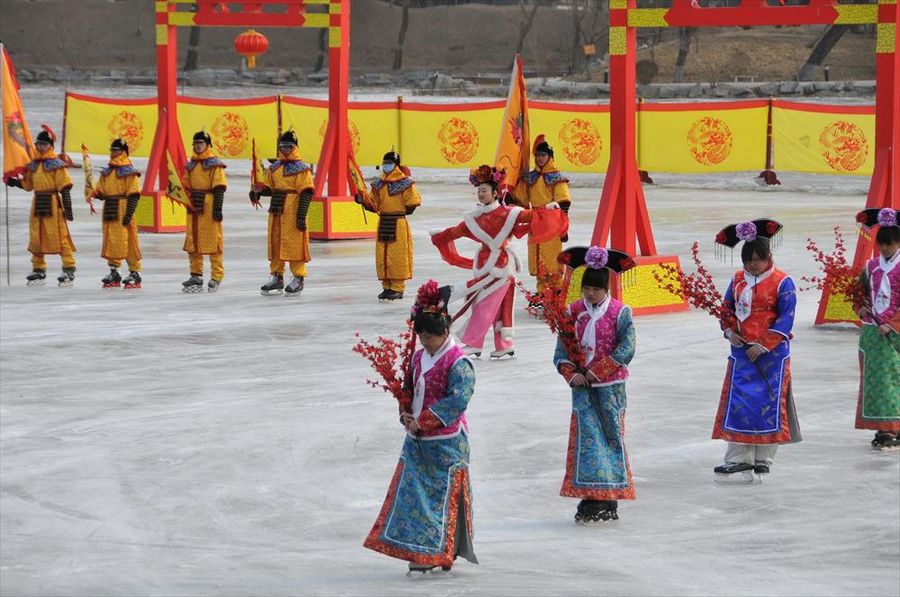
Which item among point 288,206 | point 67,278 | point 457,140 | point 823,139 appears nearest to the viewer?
point 288,206

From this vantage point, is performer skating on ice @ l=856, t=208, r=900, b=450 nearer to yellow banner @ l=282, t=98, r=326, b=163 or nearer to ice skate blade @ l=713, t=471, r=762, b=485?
ice skate blade @ l=713, t=471, r=762, b=485

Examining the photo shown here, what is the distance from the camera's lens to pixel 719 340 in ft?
47.6

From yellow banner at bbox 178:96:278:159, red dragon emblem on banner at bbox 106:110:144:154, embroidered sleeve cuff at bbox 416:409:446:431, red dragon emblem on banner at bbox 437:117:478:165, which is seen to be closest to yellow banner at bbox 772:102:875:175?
red dragon emblem on banner at bbox 437:117:478:165

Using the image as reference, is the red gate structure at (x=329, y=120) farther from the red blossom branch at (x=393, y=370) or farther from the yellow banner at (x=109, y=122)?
the red blossom branch at (x=393, y=370)

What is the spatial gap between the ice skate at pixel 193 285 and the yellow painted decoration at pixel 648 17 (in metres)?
5.60

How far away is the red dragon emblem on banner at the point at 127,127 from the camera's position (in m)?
31.2

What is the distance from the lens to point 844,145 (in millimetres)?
26641

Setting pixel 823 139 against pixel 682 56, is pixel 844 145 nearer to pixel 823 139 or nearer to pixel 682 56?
pixel 823 139

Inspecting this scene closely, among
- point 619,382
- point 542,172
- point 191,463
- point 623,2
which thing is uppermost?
point 623,2

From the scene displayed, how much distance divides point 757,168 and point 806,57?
24.0 meters

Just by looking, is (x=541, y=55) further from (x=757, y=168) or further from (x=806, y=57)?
(x=757, y=168)

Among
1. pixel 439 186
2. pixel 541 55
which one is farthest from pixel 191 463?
pixel 541 55

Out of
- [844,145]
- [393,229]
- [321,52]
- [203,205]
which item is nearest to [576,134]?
[844,145]

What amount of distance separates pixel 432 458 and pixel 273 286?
10294 mm
